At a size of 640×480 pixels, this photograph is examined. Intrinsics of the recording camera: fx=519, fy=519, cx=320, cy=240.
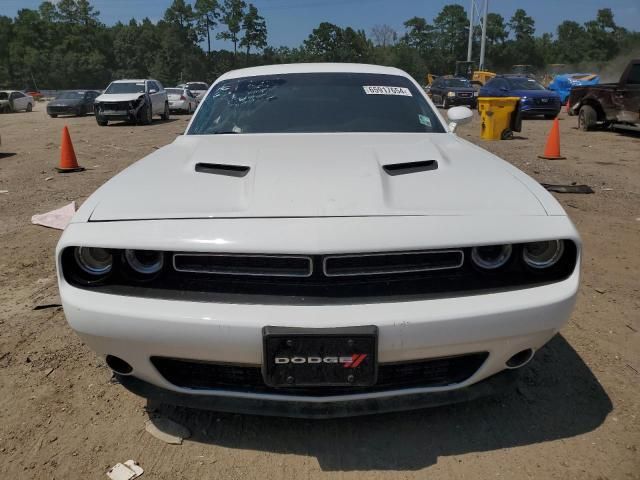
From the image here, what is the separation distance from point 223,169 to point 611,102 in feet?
39.8

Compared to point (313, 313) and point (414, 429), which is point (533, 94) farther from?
point (313, 313)

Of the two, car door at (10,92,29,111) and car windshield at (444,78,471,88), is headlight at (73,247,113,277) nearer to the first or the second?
car windshield at (444,78,471,88)

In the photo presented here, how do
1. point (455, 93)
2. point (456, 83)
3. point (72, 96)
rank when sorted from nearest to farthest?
point (455, 93)
point (456, 83)
point (72, 96)

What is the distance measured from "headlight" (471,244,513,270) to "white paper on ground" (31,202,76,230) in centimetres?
456

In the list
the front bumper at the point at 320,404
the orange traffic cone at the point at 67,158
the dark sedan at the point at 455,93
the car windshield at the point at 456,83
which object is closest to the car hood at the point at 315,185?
the front bumper at the point at 320,404

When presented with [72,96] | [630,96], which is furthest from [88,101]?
[630,96]

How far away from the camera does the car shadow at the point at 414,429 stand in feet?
6.73

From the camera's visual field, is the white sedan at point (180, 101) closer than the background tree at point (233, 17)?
Yes

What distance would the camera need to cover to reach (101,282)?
1.92 metres

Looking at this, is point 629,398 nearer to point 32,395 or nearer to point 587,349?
point 587,349

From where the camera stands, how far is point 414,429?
7.14 ft

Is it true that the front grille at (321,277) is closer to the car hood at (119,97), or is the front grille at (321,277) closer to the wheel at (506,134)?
the wheel at (506,134)

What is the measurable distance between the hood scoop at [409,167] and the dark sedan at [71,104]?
1000 inches

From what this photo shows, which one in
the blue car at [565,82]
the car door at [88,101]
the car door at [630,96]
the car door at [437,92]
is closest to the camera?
the car door at [630,96]
